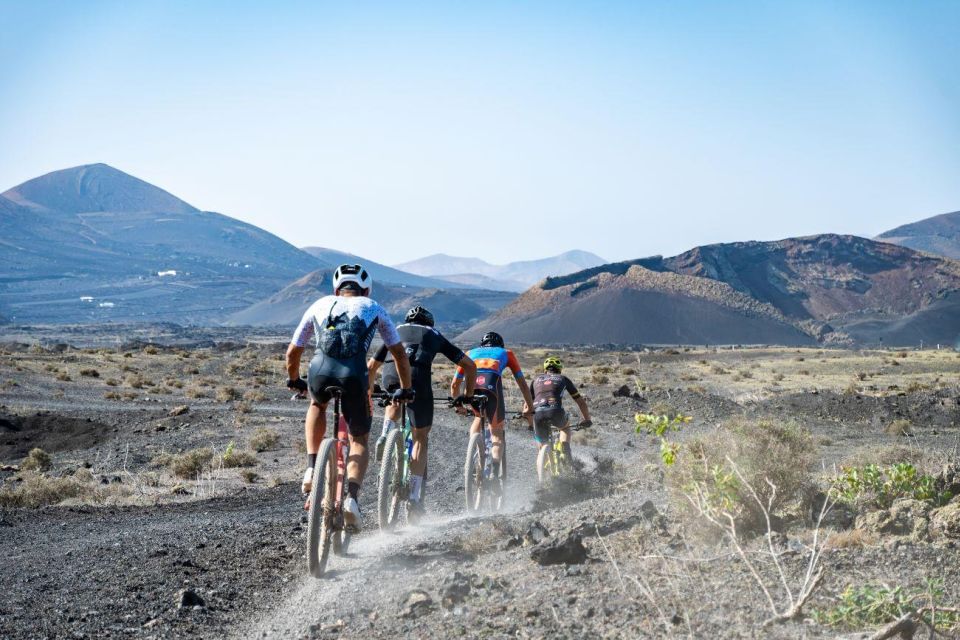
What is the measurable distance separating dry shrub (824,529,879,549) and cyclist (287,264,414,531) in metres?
3.20

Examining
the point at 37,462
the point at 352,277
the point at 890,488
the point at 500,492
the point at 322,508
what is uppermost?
the point at 352,277

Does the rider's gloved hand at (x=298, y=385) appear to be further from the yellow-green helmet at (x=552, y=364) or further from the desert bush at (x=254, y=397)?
the desert bush at (x=254, y=397)

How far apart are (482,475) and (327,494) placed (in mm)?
3742

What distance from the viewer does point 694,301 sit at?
4350 inches

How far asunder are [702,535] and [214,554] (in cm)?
384

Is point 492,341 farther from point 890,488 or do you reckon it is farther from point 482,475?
point 890,488

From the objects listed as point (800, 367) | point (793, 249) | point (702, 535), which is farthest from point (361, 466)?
point (793, 249)

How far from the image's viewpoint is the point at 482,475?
9883 mm

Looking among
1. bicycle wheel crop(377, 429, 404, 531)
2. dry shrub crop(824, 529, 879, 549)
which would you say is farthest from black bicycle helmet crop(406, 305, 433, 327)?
dry shrub crop(824, 529, 879, 549)

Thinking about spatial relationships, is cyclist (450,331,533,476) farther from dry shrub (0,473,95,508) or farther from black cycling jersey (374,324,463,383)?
dry shrub (0,473,95,508)

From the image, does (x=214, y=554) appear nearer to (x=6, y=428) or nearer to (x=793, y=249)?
(x=6, y=428)

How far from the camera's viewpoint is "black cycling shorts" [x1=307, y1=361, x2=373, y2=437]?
20.4 ft

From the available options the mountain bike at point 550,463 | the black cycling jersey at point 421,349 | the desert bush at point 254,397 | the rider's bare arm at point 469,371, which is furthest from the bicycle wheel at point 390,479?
the desert bush at point 254,397

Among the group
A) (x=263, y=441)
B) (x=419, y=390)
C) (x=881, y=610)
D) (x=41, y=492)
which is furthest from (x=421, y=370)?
(x=263, y=441)
